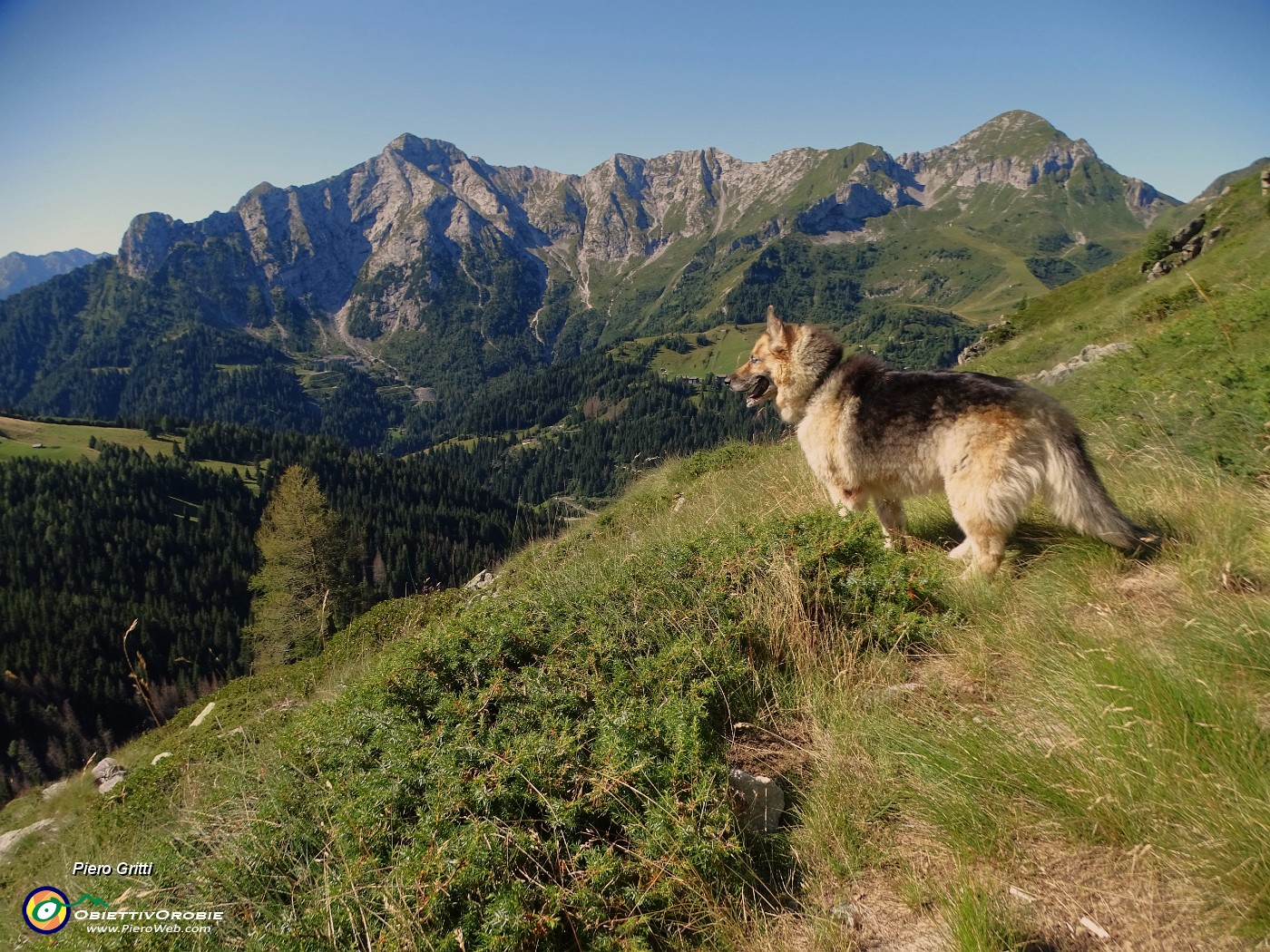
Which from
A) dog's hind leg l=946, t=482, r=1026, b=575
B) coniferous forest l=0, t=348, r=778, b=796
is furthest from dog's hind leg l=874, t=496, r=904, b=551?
coniferous forest l=0, t=348, r=778, b=796

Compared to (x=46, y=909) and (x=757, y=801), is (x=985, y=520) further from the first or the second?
(x=46, y=909)

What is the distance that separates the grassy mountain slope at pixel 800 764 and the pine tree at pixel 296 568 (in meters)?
A: 37.1

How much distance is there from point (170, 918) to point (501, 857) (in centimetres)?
189

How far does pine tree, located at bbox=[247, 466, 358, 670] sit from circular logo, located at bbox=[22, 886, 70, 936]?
36417mm

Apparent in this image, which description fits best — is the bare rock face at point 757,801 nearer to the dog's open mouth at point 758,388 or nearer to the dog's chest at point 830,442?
the dog's chest at point 830,442

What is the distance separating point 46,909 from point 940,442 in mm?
7755

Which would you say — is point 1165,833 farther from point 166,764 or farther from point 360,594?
point 360,594

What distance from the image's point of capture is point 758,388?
8.36 m

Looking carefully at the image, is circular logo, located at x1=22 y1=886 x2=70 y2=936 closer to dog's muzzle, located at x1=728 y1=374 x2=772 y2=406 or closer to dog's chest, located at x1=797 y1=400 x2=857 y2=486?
dog's chest, located at x1=797 y1=400 x2=857 y2=486

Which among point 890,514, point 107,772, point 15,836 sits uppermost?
point 890,514

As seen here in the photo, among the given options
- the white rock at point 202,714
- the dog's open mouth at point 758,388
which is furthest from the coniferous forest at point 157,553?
the dog's open mouth at point 758,388

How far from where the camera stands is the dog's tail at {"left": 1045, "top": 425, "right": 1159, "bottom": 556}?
504 centimetres

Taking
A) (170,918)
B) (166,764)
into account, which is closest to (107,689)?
(166,764)

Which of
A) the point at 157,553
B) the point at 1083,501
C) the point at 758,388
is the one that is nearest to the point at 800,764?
the point at 1083,501
